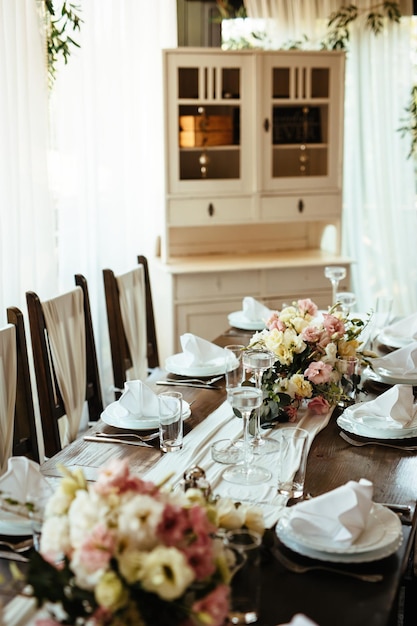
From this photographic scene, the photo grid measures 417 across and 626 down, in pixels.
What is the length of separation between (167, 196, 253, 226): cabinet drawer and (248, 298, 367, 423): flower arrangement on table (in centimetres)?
202

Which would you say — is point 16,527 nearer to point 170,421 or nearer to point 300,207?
point 170,421

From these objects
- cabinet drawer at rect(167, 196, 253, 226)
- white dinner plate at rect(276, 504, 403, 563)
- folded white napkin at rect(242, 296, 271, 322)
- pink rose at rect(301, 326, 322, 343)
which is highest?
cabinet drawer at rect(167, 196, 253, 226)

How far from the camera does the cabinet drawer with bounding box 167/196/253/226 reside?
4238 millimetres

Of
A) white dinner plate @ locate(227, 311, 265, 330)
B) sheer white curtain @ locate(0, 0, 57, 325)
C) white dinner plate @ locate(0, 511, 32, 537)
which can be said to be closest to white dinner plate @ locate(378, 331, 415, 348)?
white dinner plate @ locate(227, 311, 265, 330)

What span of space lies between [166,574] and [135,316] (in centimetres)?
221

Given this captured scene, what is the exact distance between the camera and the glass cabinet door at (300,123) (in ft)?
14.0

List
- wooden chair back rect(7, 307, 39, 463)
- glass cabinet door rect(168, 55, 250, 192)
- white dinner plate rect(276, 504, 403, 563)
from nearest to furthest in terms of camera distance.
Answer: white dinner plate rect(276, 504, 403, 563) → wooden chair back rect(7, 307, 39, 463) → glass cabinet door rect(168, 55, 250, 192)

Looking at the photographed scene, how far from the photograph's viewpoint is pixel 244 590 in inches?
48.5

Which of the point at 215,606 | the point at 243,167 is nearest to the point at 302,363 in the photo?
the point at 215,606

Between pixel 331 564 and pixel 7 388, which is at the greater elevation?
pixel 7 388

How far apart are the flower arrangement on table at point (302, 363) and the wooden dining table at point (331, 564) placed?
0.09m

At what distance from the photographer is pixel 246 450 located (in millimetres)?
1887

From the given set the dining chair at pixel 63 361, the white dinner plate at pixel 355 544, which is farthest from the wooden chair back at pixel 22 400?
the white dinner plate at pixel 355 544

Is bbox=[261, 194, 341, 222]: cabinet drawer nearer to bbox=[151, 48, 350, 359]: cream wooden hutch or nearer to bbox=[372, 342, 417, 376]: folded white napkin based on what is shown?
bbox=[151, 48, 350, 359]: cream wooden hutch
